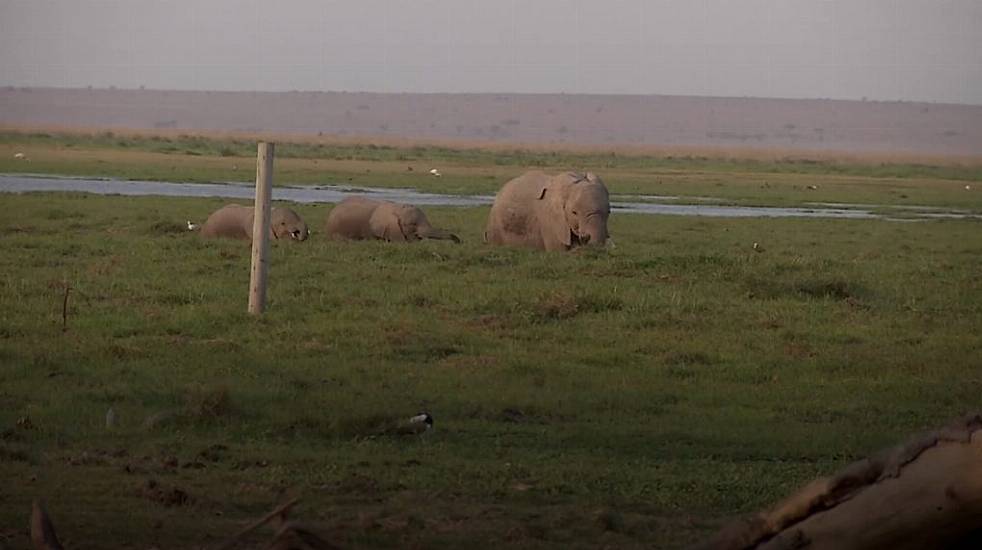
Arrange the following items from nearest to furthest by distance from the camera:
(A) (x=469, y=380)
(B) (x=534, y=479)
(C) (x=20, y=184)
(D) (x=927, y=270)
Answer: (B) (x=534, y=479)
(A) (x=469, y=380)
(D) (x=927, y=270)
(C) (x=20, y=184)

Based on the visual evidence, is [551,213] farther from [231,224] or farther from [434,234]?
[231,224]

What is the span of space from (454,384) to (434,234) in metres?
9.62

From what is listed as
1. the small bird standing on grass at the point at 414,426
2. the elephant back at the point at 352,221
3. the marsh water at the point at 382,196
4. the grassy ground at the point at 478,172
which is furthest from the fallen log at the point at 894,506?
the grassy ground at the point at 478,172

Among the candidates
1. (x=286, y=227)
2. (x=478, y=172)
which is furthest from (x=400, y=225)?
(x=478, y=172)

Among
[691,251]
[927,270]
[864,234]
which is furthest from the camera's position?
[864,234]

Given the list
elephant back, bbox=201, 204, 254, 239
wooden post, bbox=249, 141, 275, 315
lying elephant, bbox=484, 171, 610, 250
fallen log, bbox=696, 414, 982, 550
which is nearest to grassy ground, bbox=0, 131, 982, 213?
lying elephant, bbox=484, 171, 610, 250

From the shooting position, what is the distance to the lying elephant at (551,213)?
1830 cm

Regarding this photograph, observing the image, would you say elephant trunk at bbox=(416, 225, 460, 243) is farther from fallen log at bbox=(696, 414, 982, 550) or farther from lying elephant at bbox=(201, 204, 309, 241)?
fallen log at bbox=(696, 414, 982, 550)

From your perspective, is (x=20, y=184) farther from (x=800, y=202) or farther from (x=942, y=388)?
(x=942, y=388)

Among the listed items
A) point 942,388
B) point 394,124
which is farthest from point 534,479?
point 394,124

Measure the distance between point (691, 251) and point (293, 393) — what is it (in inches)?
413

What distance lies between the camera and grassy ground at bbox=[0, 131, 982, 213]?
3619cm

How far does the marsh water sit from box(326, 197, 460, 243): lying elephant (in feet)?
27.2

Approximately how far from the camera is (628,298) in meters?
13.2
